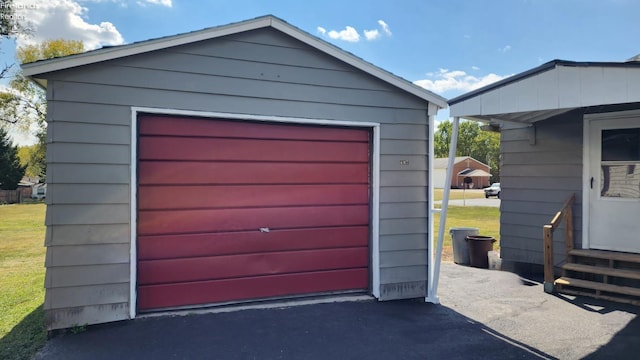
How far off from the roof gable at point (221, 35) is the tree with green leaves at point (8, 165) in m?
34.1

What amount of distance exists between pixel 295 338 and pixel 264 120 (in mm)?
2344

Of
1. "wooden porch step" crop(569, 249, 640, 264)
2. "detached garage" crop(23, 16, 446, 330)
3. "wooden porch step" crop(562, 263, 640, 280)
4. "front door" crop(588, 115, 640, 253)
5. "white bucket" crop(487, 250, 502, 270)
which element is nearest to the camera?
"detached garage" crop(23, 16, 446, 330)

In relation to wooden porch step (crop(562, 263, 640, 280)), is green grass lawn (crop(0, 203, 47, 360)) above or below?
below

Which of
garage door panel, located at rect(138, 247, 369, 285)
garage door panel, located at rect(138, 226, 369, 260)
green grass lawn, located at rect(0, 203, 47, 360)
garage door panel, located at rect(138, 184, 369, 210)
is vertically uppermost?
garage door panel, located at rect(138, 184, 369, 210)

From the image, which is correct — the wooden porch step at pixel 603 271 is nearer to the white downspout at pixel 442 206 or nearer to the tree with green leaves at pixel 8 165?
the white downspout at pixel 442 206

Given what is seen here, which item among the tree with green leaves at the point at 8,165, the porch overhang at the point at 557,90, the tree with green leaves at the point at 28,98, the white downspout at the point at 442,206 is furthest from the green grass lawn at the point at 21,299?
the tree with green leaves at the point at 8,165

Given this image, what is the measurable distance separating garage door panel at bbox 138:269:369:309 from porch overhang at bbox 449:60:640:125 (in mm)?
2439

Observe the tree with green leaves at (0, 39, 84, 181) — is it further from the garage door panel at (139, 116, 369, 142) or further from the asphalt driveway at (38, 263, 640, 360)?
the asphalt driveway at (38, 263, 640, 360)

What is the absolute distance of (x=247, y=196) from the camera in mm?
4406

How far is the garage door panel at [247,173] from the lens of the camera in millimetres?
4070

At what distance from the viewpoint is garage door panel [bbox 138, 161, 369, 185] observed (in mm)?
4070

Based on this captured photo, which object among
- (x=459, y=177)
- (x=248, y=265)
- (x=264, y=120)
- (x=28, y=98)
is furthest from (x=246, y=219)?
(x=459, y=177)

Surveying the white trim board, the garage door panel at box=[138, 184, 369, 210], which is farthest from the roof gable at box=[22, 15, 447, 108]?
the garage door panel at box=[138, 184, 369, 210]

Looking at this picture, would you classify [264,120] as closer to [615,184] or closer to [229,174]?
[229,174]
